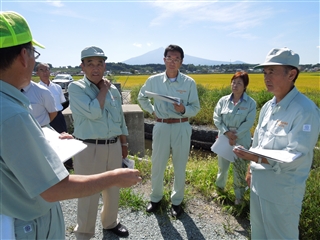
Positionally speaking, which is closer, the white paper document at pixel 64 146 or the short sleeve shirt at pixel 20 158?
the short sleeve shirt at pixel 20 158

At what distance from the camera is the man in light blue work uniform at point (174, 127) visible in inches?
136

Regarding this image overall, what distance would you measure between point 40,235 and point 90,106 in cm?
152

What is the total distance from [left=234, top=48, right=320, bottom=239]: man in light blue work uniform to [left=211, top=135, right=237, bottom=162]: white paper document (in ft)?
5.22

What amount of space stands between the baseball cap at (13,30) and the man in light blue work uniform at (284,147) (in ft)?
5.93

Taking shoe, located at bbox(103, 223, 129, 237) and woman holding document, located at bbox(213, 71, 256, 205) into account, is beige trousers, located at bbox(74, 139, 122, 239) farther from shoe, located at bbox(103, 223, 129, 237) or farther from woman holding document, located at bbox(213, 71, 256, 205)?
woman holding document, located at bbox(213, 71, 256, 205)

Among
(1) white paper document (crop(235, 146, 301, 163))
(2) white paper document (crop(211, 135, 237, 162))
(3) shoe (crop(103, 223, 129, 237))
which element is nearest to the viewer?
(1) white paper document (crop(235, 146, 301, 163))

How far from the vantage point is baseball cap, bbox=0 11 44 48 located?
1.07 metres

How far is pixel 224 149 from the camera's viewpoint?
12.8ft

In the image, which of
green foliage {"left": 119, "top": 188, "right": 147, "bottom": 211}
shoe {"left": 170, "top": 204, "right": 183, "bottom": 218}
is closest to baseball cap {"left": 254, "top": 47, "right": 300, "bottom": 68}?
shoe {"left": 170, "top": 204, "right": 183, "bottom": 218}

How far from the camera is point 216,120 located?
420 centimetres

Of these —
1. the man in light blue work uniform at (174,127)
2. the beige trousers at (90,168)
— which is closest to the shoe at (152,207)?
the man in light blue work uniform at (174,127)

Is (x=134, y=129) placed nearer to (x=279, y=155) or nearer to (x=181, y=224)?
(x=181, y=224)

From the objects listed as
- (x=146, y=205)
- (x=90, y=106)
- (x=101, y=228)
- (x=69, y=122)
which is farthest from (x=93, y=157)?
(x=69, y=122)

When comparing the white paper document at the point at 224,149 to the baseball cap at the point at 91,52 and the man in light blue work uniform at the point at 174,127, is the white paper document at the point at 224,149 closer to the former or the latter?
the man in light blue work uniform at the point at 174,127
